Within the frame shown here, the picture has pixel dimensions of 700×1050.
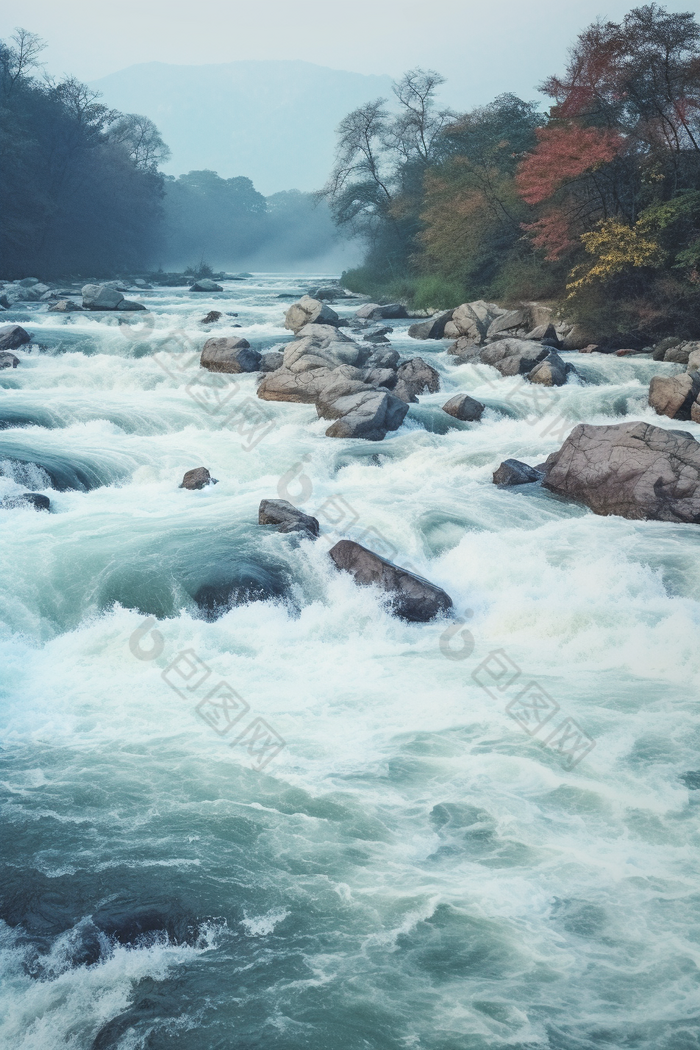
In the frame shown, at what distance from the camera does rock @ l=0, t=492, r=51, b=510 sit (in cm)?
1066

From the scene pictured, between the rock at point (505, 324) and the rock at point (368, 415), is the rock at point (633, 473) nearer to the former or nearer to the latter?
the rock at point (368, 415)

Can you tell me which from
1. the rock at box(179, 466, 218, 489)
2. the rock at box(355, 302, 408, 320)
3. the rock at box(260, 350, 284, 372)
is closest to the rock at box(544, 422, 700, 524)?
the rock at box(179, 466, 218, 489)

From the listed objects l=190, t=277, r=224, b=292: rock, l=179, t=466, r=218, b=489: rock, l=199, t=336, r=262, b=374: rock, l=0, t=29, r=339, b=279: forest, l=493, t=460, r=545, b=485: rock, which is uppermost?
l=0, t=29, r=339, b=279: forest

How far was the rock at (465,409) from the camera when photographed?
15.4 metres

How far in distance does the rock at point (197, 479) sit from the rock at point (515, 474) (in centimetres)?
421

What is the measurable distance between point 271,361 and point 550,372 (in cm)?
610

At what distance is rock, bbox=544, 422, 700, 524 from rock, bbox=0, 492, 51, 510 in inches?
275

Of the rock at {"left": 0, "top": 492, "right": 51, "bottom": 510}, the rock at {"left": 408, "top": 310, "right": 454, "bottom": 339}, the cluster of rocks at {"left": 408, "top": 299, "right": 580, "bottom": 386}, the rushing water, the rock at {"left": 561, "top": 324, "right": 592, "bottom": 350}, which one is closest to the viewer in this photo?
the rushing water

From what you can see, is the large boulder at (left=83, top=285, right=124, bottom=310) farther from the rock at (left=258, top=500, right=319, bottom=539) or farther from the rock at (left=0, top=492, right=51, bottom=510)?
the rock at (left=258, top=500, right=319, bottom=539)

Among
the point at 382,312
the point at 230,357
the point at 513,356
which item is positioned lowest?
the point at 513,356

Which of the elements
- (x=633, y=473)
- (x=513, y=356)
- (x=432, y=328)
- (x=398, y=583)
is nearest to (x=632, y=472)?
(x=633, y=473)

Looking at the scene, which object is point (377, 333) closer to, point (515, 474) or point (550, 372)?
point (550, 372)

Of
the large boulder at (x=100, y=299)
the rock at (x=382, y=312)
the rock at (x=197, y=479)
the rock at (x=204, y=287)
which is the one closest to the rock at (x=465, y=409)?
the rock at (x=197, y=479)

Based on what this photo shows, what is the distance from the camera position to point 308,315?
75.9ft
